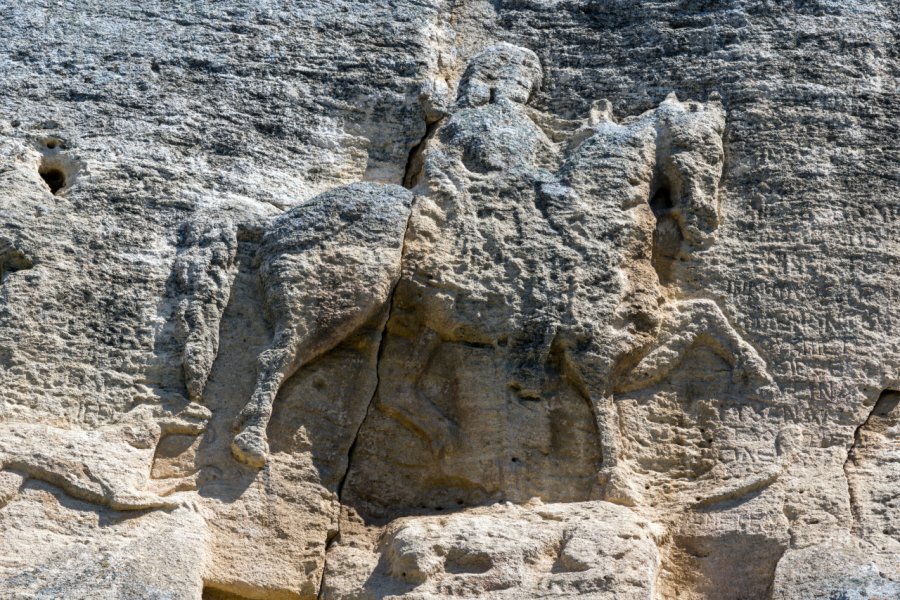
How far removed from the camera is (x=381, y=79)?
7656 millimetres

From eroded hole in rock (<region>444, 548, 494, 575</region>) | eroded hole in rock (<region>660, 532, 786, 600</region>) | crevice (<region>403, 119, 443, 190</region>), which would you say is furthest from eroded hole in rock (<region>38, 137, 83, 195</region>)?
eroded hole in rock (<region>660, 532, 786, 600</region>)

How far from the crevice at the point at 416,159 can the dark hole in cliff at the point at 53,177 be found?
142 cm

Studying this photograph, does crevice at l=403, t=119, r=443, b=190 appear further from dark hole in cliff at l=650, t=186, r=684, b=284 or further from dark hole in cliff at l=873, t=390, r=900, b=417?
dark hole in cliff at l=873, t=390, r=900, b=417

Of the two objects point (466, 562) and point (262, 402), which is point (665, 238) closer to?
point (466, 562)

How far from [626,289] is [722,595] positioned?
4.11ft

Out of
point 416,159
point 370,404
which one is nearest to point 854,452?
point 370,404

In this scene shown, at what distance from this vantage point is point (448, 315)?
6852 mm

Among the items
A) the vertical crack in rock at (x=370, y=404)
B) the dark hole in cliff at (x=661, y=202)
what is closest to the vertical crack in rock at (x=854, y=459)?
the dark hole in cliff at (x=661, y=202)

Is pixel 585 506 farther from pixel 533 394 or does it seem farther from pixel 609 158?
pixel 609 158

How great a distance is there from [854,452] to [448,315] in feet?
5.35

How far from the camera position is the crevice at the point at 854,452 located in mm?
6418

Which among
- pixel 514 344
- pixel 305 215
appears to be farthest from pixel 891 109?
pixel 305 215

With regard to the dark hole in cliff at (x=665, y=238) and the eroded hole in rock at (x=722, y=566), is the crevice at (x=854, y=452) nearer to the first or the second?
the eroded hole in rock at (x=722, y=566)

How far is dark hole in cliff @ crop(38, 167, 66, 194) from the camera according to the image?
287 inches
